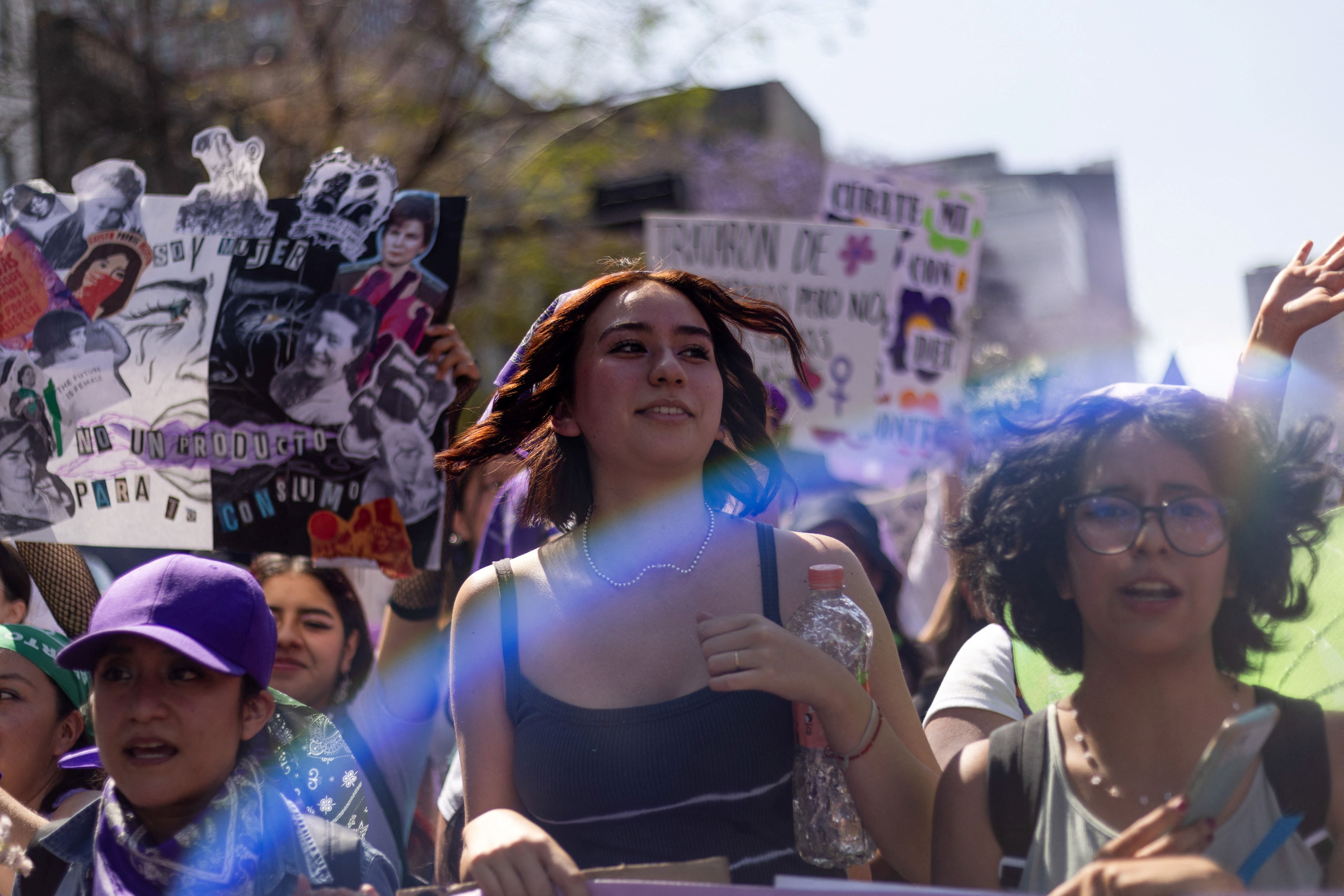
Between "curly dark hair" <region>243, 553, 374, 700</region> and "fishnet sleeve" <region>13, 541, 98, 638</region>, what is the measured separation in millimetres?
412

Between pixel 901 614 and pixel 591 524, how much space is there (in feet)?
7.50

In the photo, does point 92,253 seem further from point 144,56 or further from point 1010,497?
point 144,56

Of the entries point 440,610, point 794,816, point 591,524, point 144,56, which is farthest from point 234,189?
point 144,56

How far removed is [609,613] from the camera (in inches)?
77.0

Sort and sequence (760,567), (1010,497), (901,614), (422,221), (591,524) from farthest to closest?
1. (901,614)
2. (422,221)
3. (591,524)
4. (760,567)
5. (1010,497)

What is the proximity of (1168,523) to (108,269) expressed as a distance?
2.65m

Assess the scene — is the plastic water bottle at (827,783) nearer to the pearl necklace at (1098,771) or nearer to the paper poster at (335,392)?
the pearl necklace at (1098,771)

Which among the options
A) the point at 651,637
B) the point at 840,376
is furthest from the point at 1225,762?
the point at 840,376

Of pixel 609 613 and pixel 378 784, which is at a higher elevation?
pixel 609 613

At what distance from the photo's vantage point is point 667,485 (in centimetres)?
204

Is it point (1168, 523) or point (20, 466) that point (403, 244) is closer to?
point (20, 466)

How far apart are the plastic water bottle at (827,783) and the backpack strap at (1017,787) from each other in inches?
9.1

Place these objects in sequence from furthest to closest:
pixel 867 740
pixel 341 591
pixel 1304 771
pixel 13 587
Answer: pixel 341 591 < pixel 13 587 < pixel 867 740 < pixel 1304 771

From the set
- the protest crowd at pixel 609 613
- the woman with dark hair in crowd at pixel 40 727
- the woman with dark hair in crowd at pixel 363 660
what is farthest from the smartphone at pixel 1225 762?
the woman with dark hair in crowd at pixel 363 660
